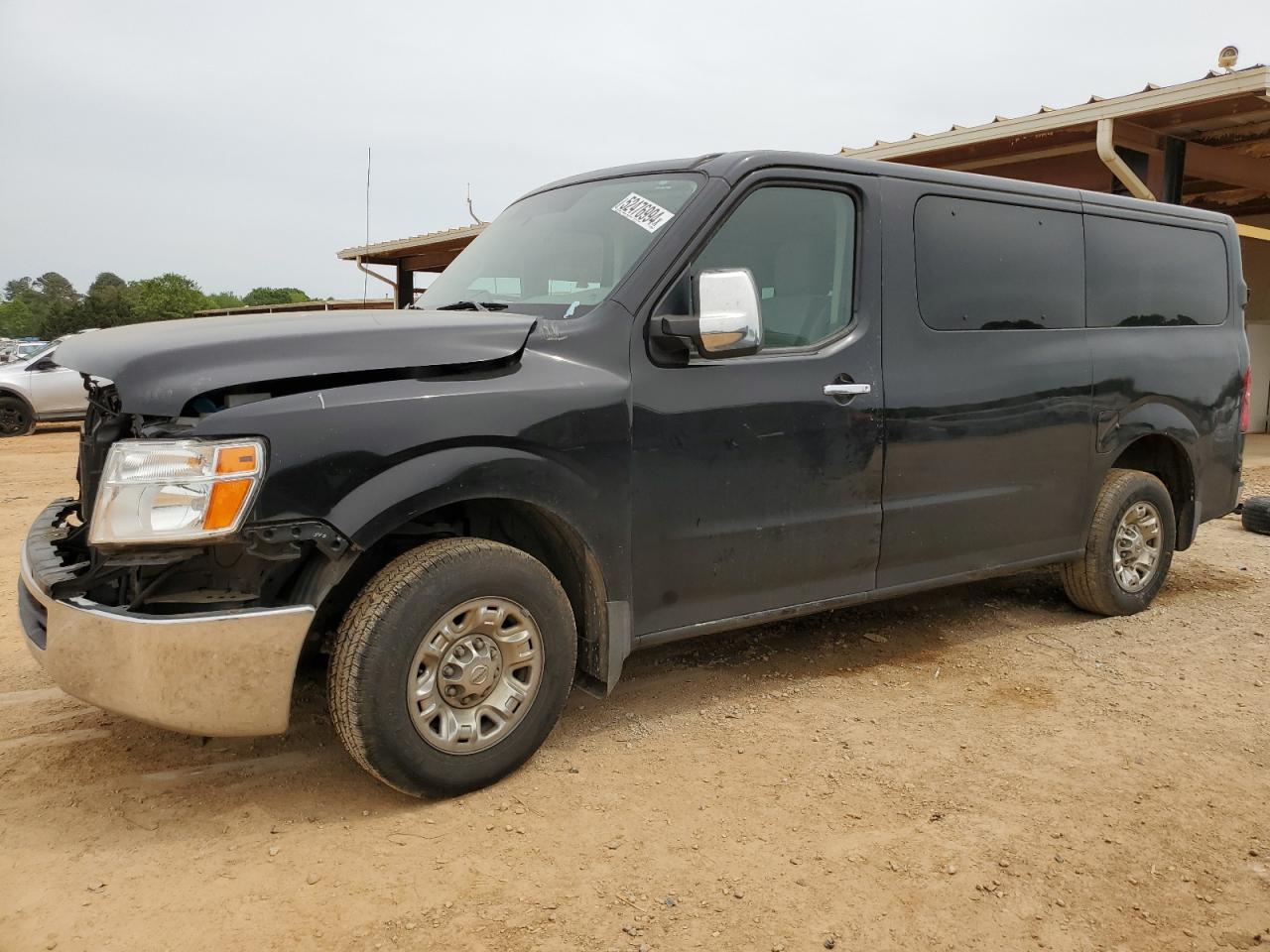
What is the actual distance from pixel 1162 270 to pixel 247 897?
16.5 ft

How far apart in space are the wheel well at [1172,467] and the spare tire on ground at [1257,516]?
2648 mm

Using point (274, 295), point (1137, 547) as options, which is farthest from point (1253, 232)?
point (274, 295)

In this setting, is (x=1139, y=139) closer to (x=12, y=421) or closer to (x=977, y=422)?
(x=977, y=422)

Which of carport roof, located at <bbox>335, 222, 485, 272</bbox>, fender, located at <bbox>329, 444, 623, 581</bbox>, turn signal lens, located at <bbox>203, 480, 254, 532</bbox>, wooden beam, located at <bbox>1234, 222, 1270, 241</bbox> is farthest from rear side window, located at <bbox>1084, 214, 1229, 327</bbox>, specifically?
carport roof, located at <bbox>335, 222, 485, 272</bbox>

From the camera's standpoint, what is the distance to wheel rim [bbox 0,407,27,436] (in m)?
15.3

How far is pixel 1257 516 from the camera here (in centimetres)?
758

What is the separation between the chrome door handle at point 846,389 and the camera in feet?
12.3

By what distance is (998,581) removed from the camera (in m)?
6.07

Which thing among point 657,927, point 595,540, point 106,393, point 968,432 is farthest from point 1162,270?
point 106,393

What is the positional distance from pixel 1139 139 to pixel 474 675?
10046 millimetres

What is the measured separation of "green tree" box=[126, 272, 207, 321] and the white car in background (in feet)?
176

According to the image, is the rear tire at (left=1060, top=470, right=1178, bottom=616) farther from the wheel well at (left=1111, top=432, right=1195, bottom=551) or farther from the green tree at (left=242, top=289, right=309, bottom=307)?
the green tree at (left=242, top=289, right=309, bottom=307)

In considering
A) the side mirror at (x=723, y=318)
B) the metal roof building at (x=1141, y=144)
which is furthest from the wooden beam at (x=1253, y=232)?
the side mirror at (x=723, y=318)

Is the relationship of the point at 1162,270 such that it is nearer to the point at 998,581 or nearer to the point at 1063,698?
the point at 998,581
